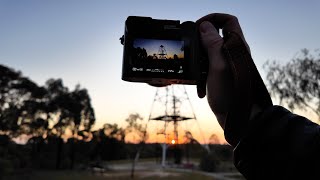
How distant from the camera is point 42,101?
4903 cm

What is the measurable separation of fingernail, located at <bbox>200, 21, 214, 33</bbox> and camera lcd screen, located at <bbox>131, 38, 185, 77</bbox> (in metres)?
0.30

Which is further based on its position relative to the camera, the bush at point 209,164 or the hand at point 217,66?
the bush at point 209,164

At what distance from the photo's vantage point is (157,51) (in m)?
1.76

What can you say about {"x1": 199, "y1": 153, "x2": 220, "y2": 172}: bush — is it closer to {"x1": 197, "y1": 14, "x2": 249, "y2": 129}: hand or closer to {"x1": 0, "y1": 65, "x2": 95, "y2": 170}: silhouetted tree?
{"x1": 0, "y1": 65, "x2": 95, "y2": 170}: silhouetted tree

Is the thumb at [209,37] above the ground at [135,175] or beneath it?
above

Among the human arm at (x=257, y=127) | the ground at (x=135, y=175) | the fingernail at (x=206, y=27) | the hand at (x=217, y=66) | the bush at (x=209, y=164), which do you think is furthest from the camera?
the bush at (x=209, y=164)

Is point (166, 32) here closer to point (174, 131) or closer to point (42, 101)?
point (174, 131)

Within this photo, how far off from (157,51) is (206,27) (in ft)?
1.40

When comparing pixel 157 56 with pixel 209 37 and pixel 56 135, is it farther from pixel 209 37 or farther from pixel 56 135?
pixel 56 135

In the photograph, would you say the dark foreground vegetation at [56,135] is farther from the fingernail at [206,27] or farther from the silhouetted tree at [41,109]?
the fingernail at [206,27]

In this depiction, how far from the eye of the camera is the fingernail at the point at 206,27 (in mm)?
1372

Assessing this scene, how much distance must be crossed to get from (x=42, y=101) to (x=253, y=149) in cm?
5134

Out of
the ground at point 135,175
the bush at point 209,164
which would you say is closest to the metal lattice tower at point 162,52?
the ground at point 135,175

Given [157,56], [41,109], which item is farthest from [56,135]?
[157,56]
